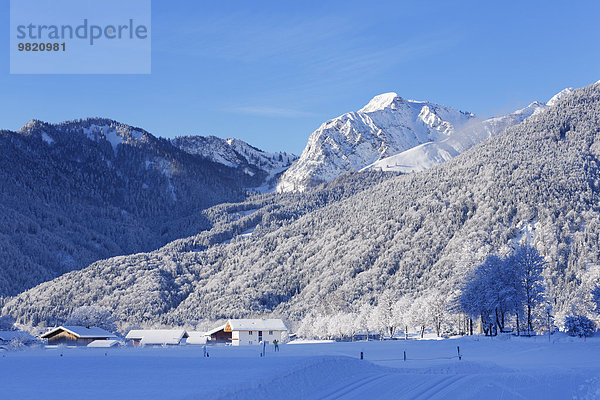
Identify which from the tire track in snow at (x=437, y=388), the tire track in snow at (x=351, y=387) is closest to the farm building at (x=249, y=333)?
the tire track in snow at (x=351, y=387)

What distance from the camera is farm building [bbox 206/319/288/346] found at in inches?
4870

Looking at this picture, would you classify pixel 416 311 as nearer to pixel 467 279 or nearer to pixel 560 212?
pixel 467 279

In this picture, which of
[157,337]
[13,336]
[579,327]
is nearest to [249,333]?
Answer: [157,337]

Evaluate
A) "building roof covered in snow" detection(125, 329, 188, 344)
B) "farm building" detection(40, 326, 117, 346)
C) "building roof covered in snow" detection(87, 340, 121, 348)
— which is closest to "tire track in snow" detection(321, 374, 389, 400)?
"building roof covered in snow" detection(87, 340, 121, 348)

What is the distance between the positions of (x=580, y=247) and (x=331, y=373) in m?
159

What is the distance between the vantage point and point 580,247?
173625 mm

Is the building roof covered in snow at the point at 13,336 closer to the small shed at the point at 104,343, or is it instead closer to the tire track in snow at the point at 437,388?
the small shed at the point at 104,343

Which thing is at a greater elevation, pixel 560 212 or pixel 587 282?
pixel 560 212

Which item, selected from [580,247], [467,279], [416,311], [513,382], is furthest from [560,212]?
Result: [513,382]

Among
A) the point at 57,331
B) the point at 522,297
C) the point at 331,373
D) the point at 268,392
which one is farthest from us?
the point at 57,331

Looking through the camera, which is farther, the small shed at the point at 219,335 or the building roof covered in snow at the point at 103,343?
Answer: the small shed at the point at 219,335

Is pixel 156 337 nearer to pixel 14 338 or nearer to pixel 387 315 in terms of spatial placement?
pixel 14 338

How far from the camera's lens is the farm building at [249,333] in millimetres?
123688

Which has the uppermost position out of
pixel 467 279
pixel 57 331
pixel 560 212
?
pixel 560 212
